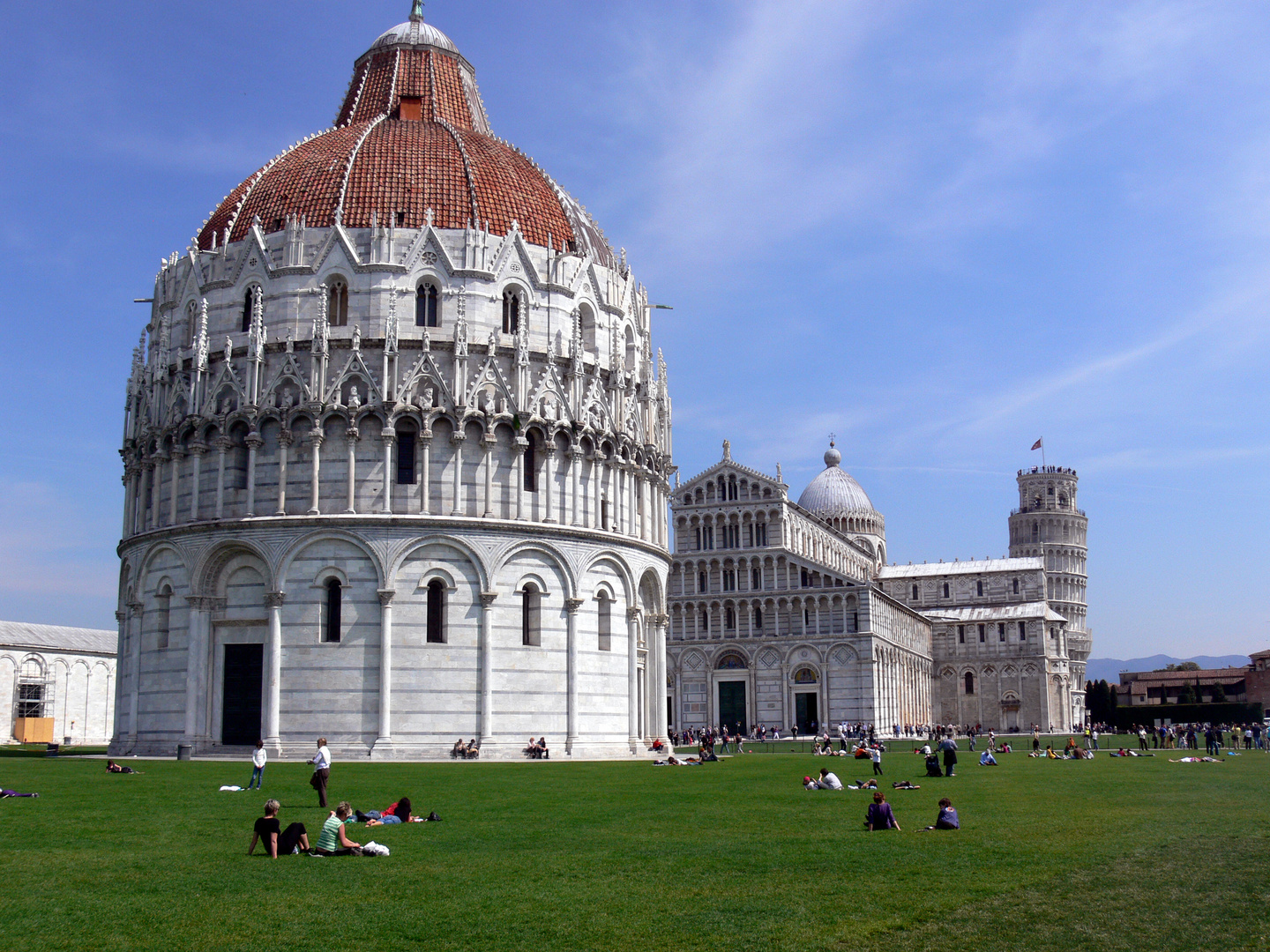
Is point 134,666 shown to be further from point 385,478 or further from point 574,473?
point 574,473

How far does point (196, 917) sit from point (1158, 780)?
2892 centimetres

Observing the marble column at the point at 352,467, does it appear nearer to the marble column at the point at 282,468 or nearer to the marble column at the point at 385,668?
the marble column at the point at 282,468

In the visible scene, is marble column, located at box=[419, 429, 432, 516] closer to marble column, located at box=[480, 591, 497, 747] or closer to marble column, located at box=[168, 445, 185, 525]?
marble column, located at box=[480, 591, 497, 747]

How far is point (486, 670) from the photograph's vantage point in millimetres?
45375

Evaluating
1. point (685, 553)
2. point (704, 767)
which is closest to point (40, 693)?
point (685, 553)

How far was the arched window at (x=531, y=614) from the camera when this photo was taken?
154 ft

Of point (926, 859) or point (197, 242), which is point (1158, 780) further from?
point (197, 242)

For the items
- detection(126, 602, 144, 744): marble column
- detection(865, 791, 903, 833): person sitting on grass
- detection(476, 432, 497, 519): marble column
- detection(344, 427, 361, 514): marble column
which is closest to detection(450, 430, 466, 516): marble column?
detection(476, 432, 497, 519): marble column

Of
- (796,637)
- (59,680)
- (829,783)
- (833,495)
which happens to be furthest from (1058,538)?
(829,783)

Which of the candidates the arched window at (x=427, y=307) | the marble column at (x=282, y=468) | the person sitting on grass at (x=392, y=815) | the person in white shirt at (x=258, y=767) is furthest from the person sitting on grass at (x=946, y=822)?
the arched window at (x=427, y=307)

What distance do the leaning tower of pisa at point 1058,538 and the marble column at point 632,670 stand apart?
105 m

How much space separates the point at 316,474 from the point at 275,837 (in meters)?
28.7

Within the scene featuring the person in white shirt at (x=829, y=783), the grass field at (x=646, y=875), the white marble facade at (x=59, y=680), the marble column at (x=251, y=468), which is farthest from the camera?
the white marble facade at (x=59, y=680)

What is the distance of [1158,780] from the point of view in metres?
34.8
